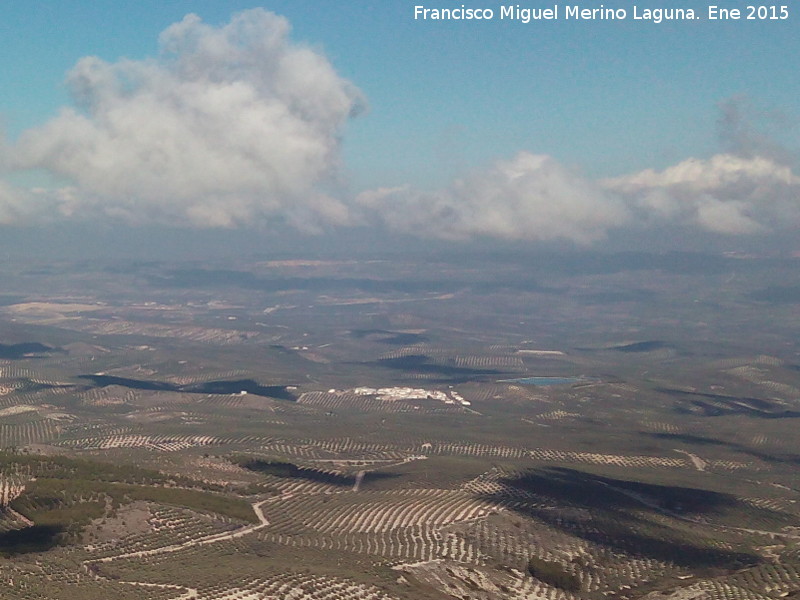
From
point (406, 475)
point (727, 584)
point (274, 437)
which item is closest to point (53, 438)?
point (274, 437)

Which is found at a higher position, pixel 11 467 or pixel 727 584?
pixel 11 467

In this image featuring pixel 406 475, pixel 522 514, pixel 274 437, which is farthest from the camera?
pixel 274 437

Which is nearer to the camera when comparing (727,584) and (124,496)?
(727,584)

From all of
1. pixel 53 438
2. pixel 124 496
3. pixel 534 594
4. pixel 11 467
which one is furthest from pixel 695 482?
pixel 53 438

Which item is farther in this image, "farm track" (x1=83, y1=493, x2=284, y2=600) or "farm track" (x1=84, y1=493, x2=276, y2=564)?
"farm track" (x1=84, y1=493, x2=276, y2=564)

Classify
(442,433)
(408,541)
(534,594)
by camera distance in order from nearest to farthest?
1. (534,594)
2. (408,541)
3. (442,433)

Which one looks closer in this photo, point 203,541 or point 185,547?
point 185,547

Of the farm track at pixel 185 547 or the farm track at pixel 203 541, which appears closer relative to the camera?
the farm track at pixel 185 547

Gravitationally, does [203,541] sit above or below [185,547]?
below

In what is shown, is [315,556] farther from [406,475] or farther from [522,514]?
[406,475]
